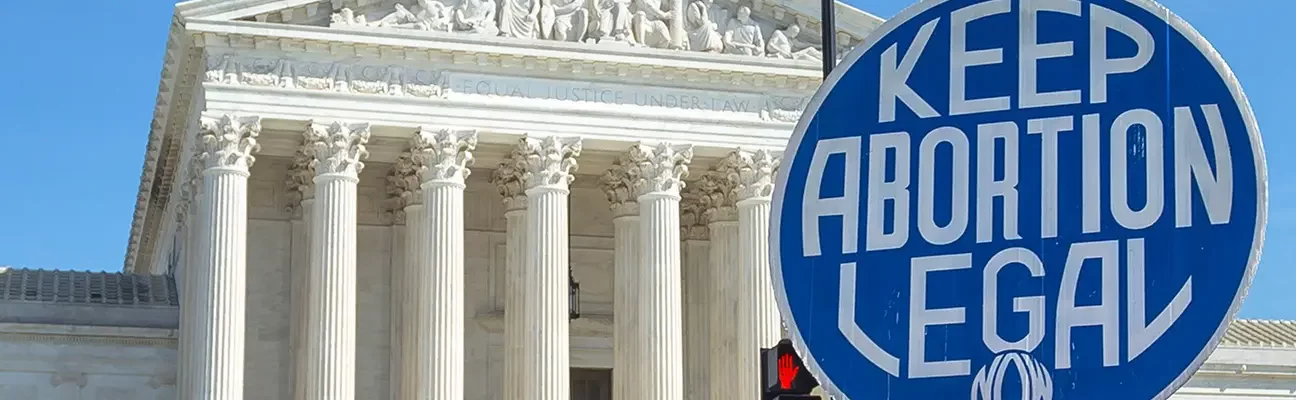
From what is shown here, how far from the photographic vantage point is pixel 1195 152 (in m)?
15.4

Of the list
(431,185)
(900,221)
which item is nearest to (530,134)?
(431,185)

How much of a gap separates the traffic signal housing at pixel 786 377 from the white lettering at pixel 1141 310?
4123 mm

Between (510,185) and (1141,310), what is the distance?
34.8 meters

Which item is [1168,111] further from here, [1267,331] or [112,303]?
[1267,331]

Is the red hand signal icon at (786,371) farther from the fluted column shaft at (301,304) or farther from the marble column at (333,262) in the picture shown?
the fluted column shaft at (301,304)

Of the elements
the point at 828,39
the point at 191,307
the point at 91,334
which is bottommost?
the point at 91,334

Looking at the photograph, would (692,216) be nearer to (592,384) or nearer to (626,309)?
(592,384)

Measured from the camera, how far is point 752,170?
4909cm

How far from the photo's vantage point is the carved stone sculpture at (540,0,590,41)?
157 ft

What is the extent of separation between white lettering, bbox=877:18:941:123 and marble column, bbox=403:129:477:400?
29831 mm

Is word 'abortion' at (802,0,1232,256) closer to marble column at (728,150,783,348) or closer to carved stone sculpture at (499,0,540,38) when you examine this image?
carved stone sculpture at (499,0,540,38)

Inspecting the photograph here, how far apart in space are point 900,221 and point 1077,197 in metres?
1.29

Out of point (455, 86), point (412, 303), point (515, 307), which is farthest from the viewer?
point (515, 307)

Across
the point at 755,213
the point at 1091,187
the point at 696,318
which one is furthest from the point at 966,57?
the point at 696,318
